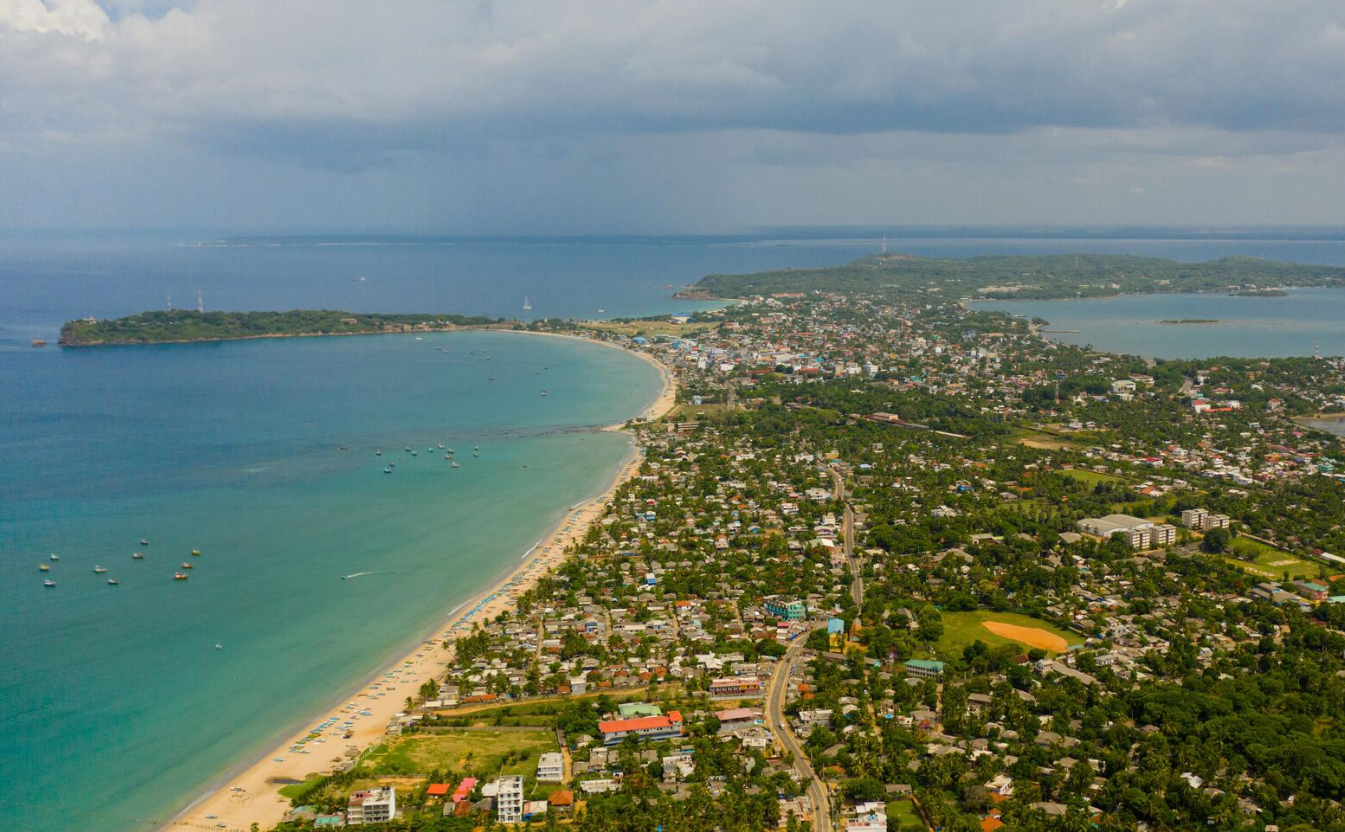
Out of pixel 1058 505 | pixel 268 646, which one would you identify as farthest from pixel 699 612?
pixel 1058 505

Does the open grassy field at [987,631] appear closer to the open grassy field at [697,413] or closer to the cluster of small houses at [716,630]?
the cluster of small houses at [716,630]

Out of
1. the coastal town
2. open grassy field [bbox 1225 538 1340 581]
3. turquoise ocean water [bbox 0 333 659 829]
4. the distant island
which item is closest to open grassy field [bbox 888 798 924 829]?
the coastal town

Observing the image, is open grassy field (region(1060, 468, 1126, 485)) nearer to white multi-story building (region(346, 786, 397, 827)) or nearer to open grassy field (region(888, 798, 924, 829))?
open grassy field (region(888, 798, 924, 829))

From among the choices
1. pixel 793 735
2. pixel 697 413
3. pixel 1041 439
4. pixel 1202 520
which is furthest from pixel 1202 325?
pixel 793 735

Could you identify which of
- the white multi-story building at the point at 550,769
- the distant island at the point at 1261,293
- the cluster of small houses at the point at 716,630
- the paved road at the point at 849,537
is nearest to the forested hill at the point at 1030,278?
the distant island at the point at 1261,293

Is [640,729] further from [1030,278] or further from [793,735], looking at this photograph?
[1030,278]

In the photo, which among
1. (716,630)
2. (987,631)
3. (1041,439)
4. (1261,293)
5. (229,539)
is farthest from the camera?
(1261,293)
